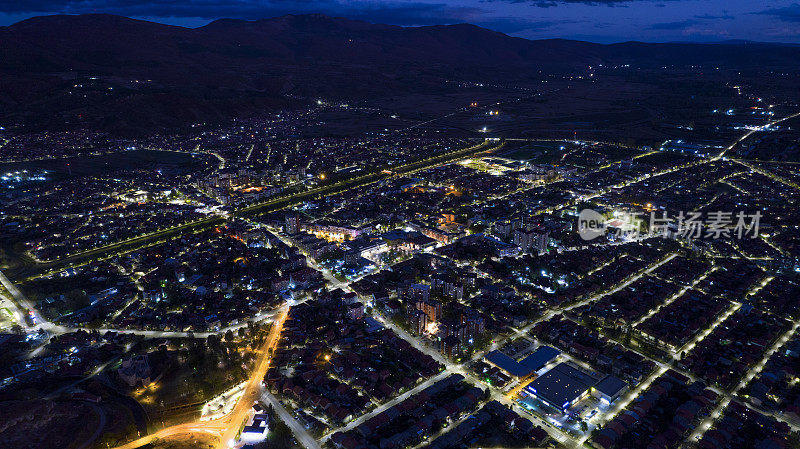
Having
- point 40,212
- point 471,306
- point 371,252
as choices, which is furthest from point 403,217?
point 40,212

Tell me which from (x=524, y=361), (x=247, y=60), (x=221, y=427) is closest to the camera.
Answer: (x=221, y=427)

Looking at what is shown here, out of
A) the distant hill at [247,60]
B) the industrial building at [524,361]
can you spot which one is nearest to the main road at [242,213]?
the industrial building at [524,361]

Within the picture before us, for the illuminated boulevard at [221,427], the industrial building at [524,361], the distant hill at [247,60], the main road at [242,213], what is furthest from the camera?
the distant hill at [247,60]

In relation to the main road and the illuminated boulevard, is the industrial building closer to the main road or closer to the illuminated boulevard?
the illuminated boulevard

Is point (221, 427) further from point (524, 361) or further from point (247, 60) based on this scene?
point (247, 60)

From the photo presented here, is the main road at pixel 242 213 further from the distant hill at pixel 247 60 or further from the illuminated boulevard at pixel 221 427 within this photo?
the distant hill at pixel 247 60

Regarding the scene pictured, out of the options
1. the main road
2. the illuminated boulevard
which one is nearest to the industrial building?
the illuminated boulevard

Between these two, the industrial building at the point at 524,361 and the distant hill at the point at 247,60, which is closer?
the industrial building at the point at 524,361

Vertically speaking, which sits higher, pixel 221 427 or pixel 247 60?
pixel 247 60

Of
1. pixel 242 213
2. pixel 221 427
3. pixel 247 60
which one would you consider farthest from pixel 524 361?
pixel 247 60
